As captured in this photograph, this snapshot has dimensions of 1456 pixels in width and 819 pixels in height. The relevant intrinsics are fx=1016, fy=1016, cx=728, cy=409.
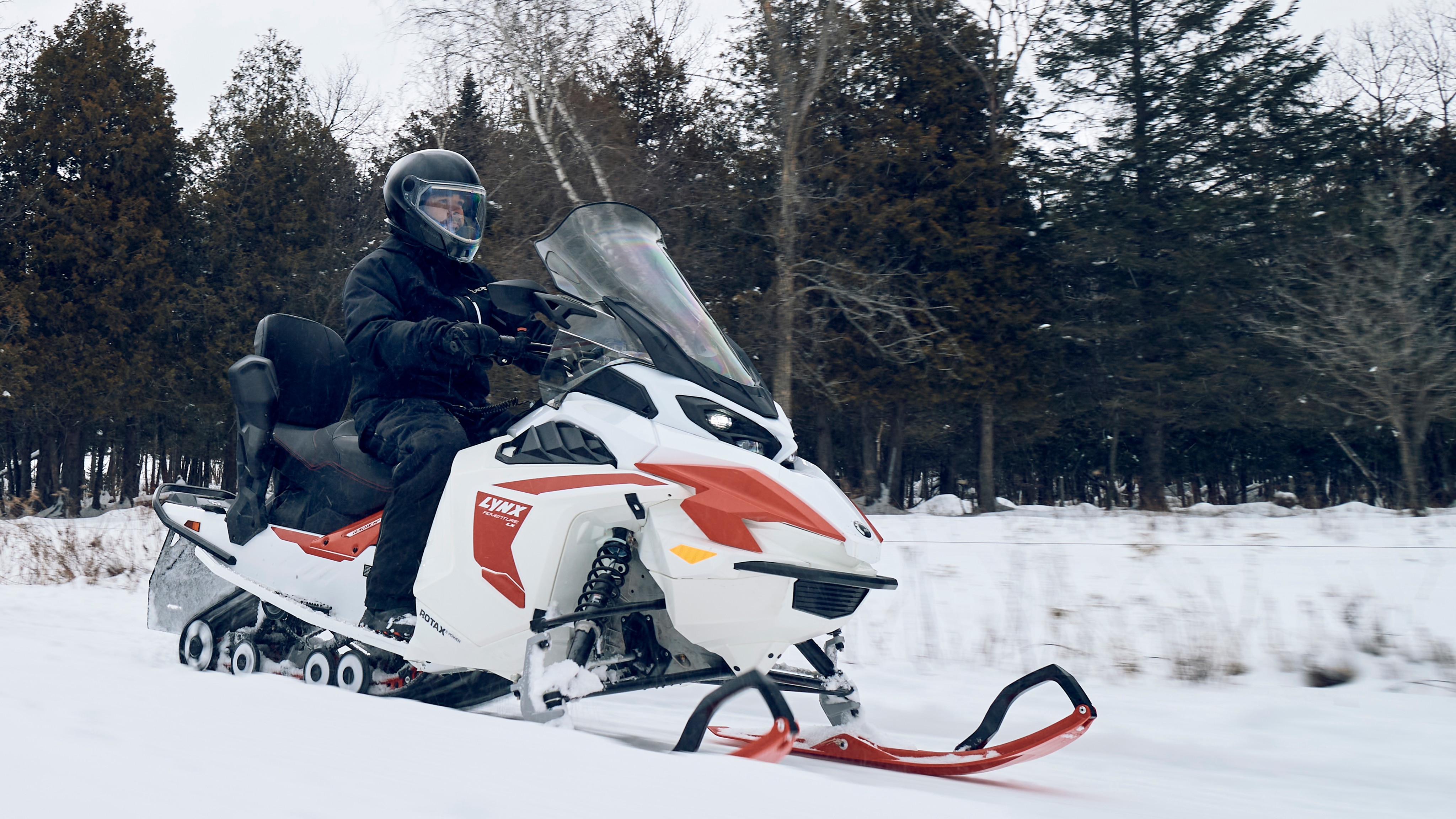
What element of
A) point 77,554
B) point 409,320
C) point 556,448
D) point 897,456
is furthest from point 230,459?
point 556,448

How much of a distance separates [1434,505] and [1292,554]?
15961 mm

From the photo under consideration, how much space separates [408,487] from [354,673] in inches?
28.9

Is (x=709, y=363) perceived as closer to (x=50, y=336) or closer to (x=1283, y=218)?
(x=1283, y=218)

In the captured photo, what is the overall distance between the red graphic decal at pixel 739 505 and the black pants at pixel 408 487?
0.96m

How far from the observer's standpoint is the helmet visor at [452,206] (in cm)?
367

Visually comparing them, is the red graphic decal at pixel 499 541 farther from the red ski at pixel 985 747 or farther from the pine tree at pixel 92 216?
the pine tree at pixel 92 216

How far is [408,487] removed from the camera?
336 cm

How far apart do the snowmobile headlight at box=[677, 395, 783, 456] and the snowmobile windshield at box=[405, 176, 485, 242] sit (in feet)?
4.25

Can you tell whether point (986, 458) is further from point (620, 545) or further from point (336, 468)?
point (620, 545)

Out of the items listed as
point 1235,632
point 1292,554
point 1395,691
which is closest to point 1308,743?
point 1395,691

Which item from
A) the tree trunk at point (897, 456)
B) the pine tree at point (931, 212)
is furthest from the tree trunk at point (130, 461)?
the pine tree at point (931, 212)

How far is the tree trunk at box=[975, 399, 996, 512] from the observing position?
22.5 meters

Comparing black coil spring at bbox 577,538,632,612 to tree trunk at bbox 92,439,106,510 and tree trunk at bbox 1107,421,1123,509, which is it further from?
tree trunk at bbox 92,439,106,510

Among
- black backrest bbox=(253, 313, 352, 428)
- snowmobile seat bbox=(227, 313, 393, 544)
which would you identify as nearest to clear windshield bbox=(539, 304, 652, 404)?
snowmobile seat bbox=(227, 313, 393, 544)
